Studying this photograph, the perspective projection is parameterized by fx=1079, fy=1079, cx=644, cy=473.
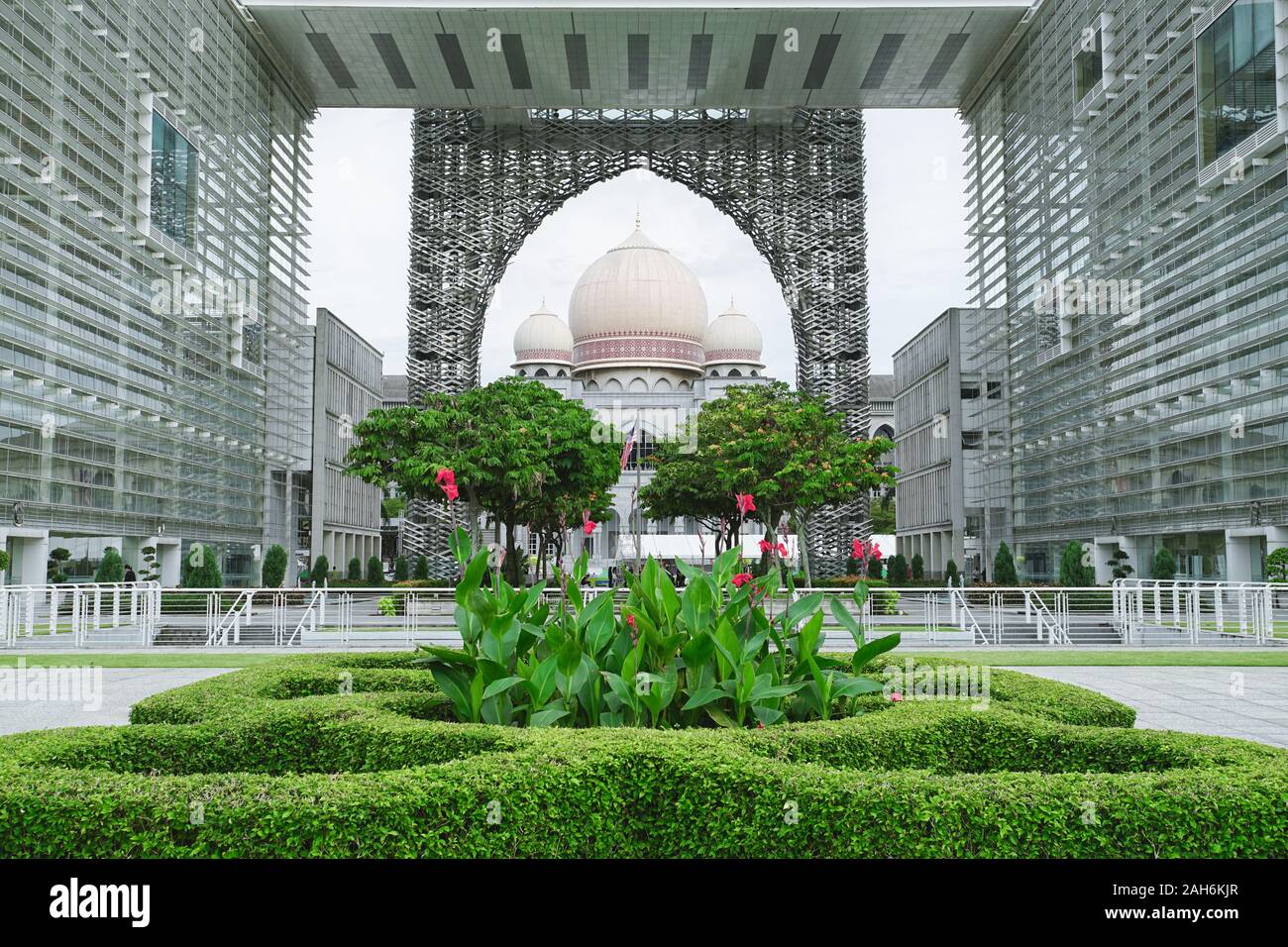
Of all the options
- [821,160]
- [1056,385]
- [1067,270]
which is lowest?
[1056,385]

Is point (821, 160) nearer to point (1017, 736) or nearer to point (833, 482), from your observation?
point (833, 482)

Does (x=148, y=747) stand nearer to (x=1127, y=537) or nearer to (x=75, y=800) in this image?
(x=75, y=800)

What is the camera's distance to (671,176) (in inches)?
2329

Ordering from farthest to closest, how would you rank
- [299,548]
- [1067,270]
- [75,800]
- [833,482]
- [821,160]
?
[299,548]
[821,160]
[1067,270]
[833,482]
[75,800]

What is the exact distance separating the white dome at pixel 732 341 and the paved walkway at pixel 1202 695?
7579 cm

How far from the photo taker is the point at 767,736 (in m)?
6.60

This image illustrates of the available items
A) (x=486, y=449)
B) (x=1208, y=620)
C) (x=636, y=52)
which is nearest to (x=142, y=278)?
(x=486, y=449)

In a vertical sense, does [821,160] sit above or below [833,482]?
above

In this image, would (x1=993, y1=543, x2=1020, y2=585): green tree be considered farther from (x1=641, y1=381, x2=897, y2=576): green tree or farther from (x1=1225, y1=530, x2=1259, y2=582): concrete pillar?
(x1=1225, y1=530, x2=1259, y2=582): concrete pillar

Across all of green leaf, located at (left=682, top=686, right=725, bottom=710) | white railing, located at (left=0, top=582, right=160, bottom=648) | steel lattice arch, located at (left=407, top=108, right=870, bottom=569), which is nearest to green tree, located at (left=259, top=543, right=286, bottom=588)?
steel lattice arch, located at (left=407, top=108, right=870, bottom=569)

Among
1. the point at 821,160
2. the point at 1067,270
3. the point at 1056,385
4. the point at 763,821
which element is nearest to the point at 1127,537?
the point at 1056,385

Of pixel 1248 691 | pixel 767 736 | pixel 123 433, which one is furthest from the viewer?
pixel 123 433
